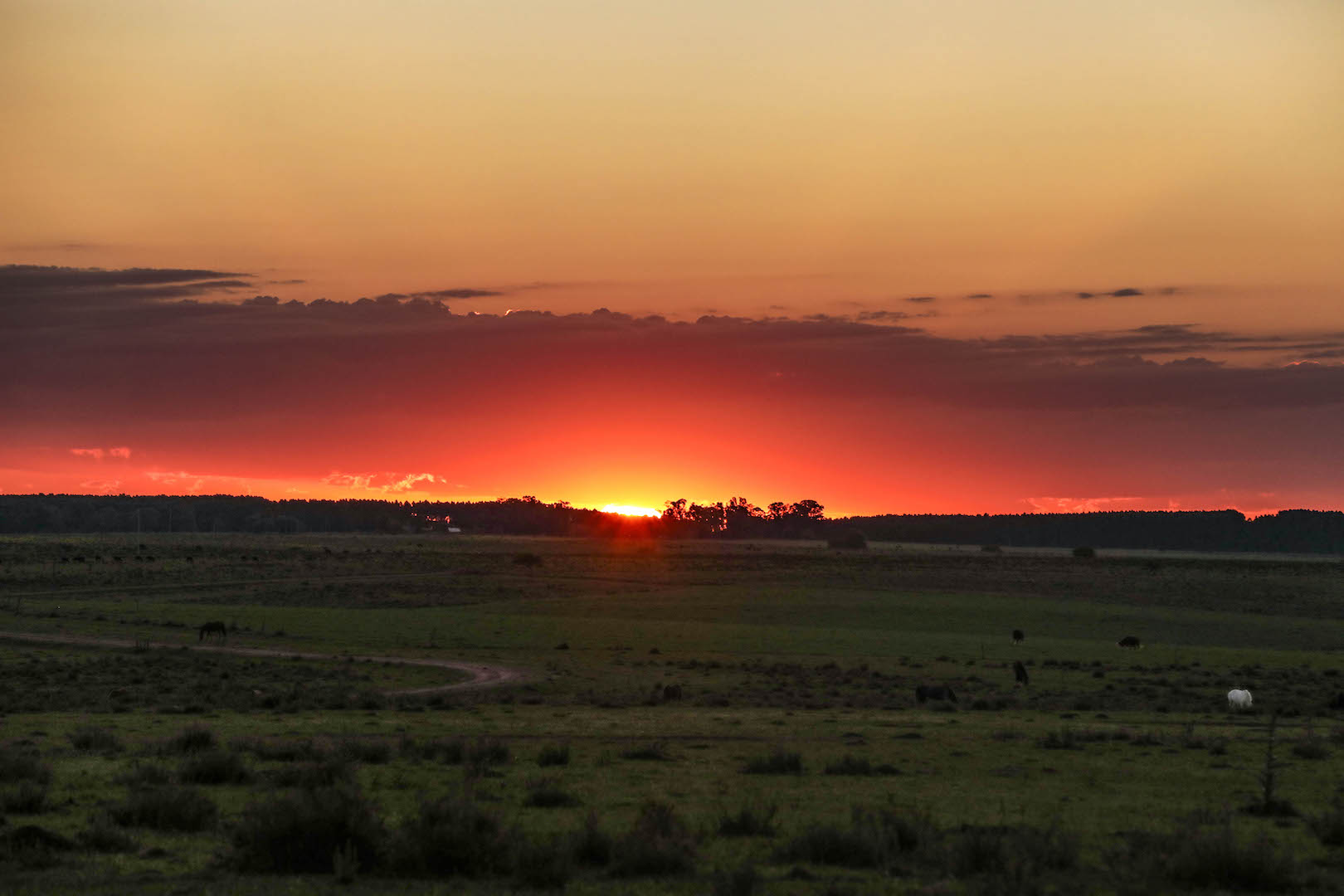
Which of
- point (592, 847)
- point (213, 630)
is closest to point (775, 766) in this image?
point (592, 847)

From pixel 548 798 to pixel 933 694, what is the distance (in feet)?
74.2

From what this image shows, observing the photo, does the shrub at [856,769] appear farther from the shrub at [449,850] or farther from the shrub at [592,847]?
the shrub at [449,850]

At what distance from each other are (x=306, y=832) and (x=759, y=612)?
237 feet

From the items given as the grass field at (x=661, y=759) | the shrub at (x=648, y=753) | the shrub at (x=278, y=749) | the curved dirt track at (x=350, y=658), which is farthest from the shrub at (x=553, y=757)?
the curved dirt track at (x=350, y=658)

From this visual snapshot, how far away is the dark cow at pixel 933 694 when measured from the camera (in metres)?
37.9

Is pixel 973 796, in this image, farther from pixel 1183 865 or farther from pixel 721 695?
pixel 721 695

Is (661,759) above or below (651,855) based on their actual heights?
below

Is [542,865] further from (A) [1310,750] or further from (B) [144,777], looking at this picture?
(A) [1310,750]

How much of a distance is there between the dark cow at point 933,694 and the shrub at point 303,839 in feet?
87.4

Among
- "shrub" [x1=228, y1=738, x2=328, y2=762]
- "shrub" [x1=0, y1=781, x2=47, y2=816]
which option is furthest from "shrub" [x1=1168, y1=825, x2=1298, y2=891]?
"shrub" [x1=228, y1=738, x2=328, y2=762]

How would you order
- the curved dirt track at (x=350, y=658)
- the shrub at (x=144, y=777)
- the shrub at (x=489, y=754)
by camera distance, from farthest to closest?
the curved dirt track at (x=350, y=658) < the shrub at (x=489, y=754) < the shrub at (x=144, y=777)

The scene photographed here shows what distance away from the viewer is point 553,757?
74.7ft

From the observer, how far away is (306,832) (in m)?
13.7

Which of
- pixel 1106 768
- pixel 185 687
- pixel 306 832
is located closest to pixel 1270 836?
pixel 1106 768
